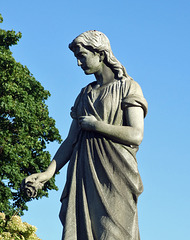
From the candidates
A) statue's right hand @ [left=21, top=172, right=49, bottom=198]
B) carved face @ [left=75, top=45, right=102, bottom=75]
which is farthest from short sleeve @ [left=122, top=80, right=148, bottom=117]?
statue's right hand @ [left=21, top=172, right=49, bottom=198]

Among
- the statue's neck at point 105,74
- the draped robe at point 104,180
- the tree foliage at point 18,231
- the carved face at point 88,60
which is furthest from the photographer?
the tree foliage at point 18,231

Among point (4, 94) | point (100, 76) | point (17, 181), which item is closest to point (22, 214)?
point (17, 181)

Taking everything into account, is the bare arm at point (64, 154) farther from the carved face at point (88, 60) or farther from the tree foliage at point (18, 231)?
the tree foliage at point (18, 231)

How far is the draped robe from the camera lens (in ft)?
21.9

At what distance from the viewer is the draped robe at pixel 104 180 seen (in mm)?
6672

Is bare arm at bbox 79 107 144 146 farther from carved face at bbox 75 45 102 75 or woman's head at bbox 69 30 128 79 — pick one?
carved face at bbox 75 45 102 75

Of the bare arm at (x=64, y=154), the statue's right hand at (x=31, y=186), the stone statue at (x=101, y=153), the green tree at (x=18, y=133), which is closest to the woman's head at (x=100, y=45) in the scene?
the stone statue at (x=101, y=153)

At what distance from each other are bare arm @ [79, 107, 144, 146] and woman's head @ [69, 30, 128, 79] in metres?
0.64

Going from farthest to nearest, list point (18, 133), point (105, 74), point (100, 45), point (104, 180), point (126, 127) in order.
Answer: point (18, 133) → point (105, 74) → point (100, 45) → point (126, 127) → point (104, 180)

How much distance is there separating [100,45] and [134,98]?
0.90 metres

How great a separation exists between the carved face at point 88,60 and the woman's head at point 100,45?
0.19ft

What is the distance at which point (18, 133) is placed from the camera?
2475 centimetres

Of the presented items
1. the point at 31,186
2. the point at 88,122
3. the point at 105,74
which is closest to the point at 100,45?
the point at 105,74

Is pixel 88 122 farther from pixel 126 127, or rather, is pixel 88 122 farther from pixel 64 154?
pixel 64 154
